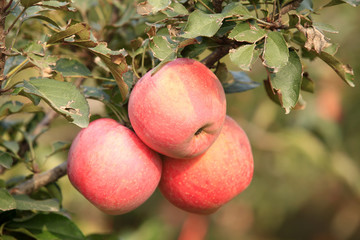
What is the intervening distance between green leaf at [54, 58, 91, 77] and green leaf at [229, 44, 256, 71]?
14.1 inches

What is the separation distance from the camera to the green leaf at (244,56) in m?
0.67

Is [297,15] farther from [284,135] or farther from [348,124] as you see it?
[348,124]

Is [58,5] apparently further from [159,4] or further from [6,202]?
[6,202]

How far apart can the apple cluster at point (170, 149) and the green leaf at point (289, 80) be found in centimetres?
9

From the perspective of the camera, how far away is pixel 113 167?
0.76m

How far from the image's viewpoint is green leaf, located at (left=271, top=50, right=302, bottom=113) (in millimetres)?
721

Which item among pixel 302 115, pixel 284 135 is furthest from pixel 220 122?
pixel 302 115

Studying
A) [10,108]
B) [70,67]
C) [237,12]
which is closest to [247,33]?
[237,12]

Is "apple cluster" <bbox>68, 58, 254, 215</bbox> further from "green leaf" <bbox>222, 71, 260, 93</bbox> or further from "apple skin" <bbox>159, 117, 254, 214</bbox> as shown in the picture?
"green leaf" <bbox>222, 71, 260, 93</bbox>

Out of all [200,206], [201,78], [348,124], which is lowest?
[348,124]

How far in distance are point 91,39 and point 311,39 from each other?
1.20 ft

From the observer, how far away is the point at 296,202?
2531 millimetres

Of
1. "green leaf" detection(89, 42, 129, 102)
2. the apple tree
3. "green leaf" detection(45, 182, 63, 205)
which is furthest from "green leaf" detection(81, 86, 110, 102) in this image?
"green leaf" detection(45, 182, 63, 205)

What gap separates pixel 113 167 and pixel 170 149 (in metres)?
0.10
